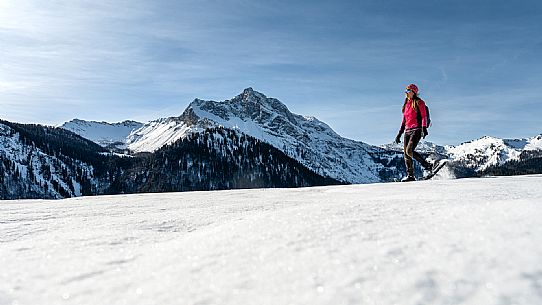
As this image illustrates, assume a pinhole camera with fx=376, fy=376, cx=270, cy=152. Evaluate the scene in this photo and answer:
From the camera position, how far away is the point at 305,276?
233cm

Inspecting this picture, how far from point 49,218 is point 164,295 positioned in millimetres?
4073

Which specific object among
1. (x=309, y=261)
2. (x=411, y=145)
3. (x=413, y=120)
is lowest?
(x=309, y=261)

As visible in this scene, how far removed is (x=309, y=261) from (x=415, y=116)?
30.5ft

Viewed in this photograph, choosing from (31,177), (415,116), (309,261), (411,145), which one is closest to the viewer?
(309,261)

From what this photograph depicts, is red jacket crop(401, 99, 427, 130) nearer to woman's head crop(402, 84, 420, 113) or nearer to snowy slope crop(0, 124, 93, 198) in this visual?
woman's head crop(402, 84, 420, 113)

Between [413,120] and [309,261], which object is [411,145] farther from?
[309,261]

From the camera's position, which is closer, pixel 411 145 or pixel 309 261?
pixel 309 261

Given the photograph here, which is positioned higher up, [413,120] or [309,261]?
[413,120]

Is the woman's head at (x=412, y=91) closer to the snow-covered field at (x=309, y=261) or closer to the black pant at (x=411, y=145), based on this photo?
the black pant at (x=411, y=145)

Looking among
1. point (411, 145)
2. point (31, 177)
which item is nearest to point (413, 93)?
point (411, 145)

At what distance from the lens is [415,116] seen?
10789mm

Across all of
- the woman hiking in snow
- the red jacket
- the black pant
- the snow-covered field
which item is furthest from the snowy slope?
the snow-covered field

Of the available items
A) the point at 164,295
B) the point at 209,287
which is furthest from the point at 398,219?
the point at 164,295

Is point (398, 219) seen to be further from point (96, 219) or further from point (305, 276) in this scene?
point (96, 219)
